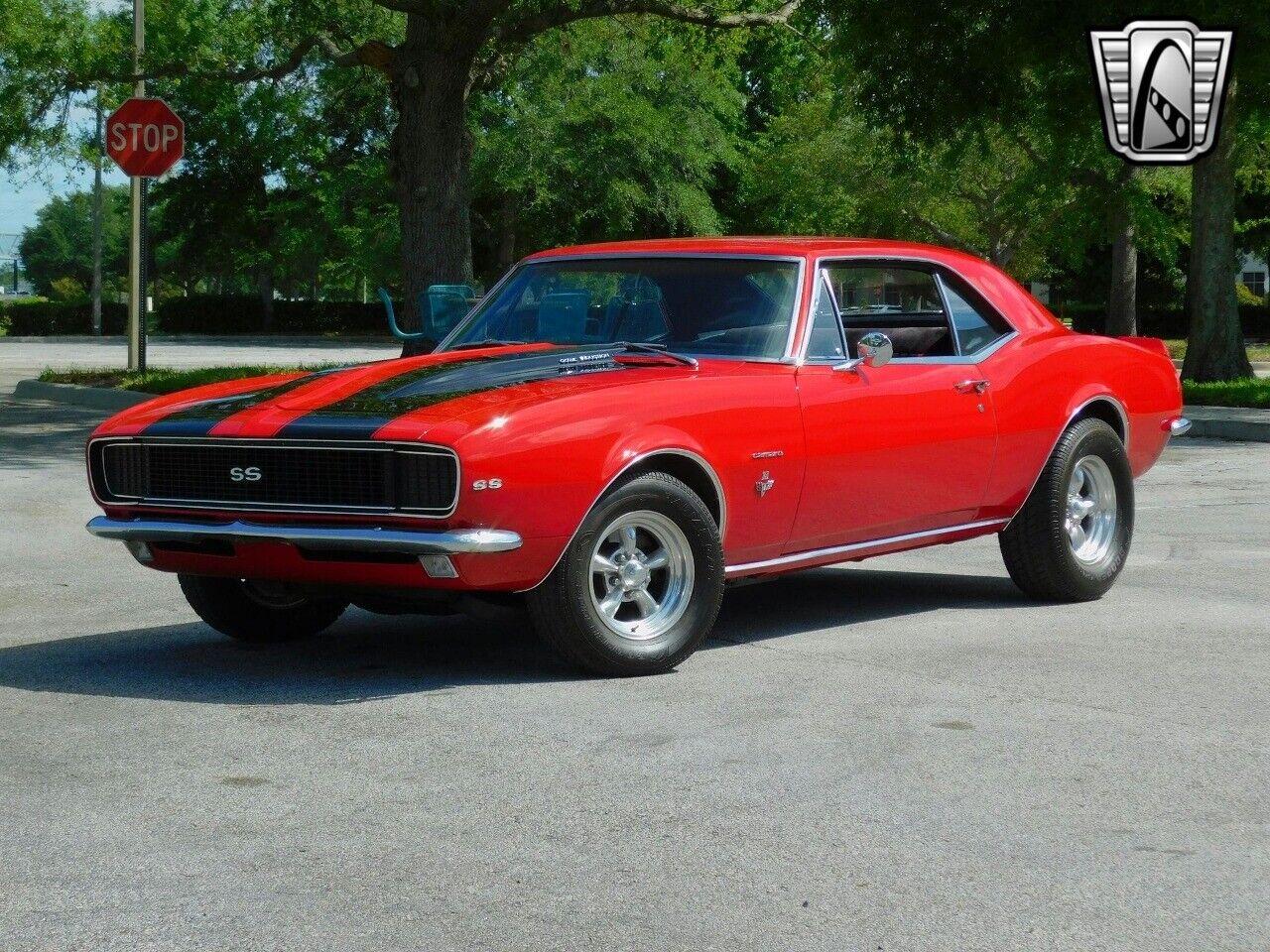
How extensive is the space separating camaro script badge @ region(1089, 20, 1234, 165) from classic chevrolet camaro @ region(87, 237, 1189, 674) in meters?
12.7

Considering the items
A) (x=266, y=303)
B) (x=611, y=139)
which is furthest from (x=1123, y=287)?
(x=266, y=303)

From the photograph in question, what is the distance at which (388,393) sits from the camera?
6.31 m

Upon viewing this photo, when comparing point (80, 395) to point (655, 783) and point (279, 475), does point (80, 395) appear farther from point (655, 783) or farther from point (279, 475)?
point (655, 783)

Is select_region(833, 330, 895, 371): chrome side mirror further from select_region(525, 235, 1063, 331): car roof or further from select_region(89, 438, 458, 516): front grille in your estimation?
select_region(89, 438, 458, 516): front grille

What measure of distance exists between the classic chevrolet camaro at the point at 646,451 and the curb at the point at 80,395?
43.4ft

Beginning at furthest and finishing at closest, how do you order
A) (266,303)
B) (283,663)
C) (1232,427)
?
(266,303), (1232,427), (283,663)

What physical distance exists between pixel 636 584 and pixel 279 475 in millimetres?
Answer: 1225

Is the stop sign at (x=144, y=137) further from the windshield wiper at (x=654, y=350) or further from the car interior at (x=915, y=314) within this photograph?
the windshield wiper at (x=654, y=350)

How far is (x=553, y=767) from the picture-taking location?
506cm

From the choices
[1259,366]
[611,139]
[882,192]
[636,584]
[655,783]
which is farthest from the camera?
[611,139]

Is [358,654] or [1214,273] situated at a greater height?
[1214,273]

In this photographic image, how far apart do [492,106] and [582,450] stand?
4596 centimetres

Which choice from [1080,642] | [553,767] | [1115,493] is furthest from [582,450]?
[1115,493]

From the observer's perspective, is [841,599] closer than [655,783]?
No
